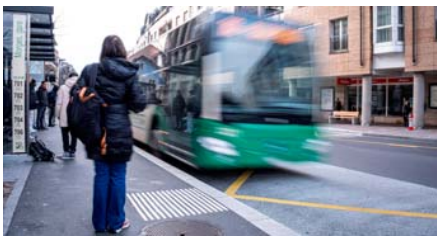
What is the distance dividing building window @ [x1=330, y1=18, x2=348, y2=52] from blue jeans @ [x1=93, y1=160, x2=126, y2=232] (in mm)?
23925

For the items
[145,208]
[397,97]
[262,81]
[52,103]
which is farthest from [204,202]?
[397,97]

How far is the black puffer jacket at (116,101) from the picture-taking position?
470cm

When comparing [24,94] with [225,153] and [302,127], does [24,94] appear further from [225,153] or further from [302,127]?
[302,127]

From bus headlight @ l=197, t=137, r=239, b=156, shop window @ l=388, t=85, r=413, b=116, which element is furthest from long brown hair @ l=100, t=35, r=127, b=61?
shop window @ l=388, t=85, r=413, b=116

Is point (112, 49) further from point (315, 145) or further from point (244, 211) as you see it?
point (315, 145)

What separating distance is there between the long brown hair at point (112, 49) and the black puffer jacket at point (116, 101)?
52 millimetres

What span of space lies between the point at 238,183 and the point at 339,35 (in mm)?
21142

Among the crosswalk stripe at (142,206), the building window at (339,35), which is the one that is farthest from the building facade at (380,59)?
the crosswalk stripe at (142,206)

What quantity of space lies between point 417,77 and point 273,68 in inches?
676

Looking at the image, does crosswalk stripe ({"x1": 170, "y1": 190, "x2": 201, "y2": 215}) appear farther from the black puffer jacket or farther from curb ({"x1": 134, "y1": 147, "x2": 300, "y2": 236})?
the black puffer jacket

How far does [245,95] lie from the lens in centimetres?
804

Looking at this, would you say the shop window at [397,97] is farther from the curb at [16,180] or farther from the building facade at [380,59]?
the curb at [16,180]

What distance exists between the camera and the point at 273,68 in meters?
8.39

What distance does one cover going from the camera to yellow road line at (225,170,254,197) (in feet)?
24.3
